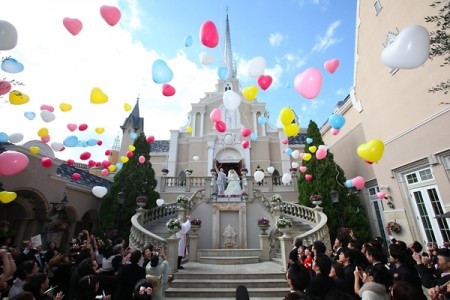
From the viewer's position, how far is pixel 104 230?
1258 cm

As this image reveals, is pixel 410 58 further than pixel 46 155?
No

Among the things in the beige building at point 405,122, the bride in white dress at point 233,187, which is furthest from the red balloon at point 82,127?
the beige building at point 405,122

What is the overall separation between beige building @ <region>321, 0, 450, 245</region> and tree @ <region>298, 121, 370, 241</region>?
1.09m

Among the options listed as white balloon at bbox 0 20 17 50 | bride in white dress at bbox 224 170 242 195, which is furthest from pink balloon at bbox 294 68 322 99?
bride in white dress at bbox 224 170 242 195

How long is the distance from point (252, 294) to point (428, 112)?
852cm

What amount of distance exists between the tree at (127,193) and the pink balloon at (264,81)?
→ 29.4 ft

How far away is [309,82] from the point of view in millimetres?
6543

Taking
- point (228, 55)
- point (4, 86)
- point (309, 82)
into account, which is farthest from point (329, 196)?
point (228, 55)

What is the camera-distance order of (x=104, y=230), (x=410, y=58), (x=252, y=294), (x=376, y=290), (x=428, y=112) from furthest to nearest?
(x=104, y=230) < (x=428, y=112) < (x=252, y=294) < (x=410, y=58) < (x=376, y=290)

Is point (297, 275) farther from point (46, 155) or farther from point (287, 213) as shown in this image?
point (46, 155)

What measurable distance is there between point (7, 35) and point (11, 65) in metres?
1.47

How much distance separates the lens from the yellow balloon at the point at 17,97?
20.6 feet

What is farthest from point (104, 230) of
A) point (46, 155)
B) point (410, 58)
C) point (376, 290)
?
point (410, 58)

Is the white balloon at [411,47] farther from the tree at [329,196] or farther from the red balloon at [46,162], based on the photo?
the red balloon at [46,162]
